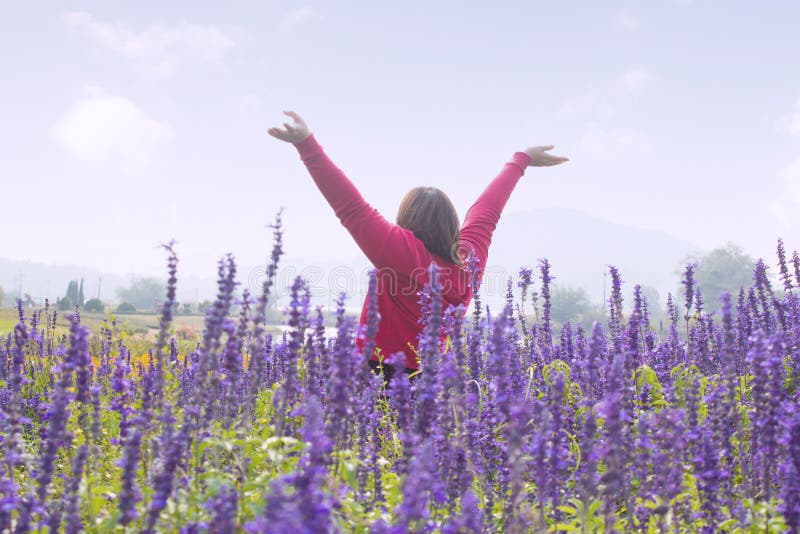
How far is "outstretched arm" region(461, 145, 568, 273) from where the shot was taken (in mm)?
6172

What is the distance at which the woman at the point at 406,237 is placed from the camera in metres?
4.88

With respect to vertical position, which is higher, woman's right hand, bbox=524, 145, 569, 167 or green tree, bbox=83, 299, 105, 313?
woman's right hand, bbox=524, 145, 569, 167

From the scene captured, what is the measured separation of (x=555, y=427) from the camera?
306 cm

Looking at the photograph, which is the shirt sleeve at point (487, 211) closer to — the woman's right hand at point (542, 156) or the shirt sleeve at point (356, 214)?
the woman's right hand at point (542, 156)

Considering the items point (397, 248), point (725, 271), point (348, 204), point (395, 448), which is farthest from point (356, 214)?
point (725, 271)

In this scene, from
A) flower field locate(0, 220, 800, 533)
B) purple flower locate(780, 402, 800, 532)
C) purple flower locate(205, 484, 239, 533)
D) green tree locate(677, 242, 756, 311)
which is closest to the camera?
purple flower locate(205, 484, 239, 533)

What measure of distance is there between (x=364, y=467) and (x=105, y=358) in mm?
6440

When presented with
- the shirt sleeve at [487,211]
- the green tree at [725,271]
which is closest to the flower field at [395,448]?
the shirt sleeve at [487,211]

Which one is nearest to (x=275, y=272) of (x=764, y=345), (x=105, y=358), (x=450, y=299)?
(x=764, y=345)

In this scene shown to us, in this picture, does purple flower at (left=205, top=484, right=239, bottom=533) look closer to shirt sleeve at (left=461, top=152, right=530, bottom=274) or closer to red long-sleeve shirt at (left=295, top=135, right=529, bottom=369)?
red long-sleeve shirt at (left=295, top=135, right=529, bottom=369)

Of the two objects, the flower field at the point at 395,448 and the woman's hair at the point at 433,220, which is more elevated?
the woman's hair at the point at 433,220

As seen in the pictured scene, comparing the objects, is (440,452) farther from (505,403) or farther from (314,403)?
(314,403)

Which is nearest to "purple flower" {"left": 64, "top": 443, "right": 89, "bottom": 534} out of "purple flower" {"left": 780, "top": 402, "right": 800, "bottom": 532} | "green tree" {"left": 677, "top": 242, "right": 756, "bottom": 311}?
"purple flower" {"left": 780, "top": 402, "right": 800, "bottom": 532}

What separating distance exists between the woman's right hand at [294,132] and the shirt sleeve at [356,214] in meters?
0.04
